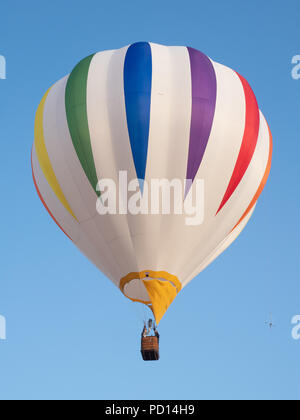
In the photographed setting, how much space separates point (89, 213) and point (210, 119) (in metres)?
3.41

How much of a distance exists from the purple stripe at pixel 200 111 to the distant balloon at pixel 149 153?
2 cm

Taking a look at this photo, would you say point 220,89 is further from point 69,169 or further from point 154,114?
point 69,169

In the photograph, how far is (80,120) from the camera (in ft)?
82.9

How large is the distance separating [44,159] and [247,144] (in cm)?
465

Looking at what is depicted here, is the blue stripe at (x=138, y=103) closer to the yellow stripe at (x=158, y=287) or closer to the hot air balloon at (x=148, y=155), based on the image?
the hot air balloon at (x=148, y=155)

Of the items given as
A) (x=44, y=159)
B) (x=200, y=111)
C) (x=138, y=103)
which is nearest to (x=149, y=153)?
(x=138, y=103)

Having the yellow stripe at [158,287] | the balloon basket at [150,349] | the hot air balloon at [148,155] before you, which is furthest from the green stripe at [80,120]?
the balloon basket at [150,349]

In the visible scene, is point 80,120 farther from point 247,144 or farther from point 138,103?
point 247,144

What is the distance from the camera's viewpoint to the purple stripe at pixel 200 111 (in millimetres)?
25047

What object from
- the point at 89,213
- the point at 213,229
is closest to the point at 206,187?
the point at 213,229

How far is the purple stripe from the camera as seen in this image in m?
25.0

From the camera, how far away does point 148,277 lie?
82.3ft

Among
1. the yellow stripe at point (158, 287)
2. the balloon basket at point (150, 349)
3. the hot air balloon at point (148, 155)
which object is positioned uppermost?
the hot air balloon at point (148, 155)

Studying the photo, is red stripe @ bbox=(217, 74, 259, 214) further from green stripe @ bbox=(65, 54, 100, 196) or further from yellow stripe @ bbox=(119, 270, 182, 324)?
green stripe @ bbox=(65, 54, 100, 196)
